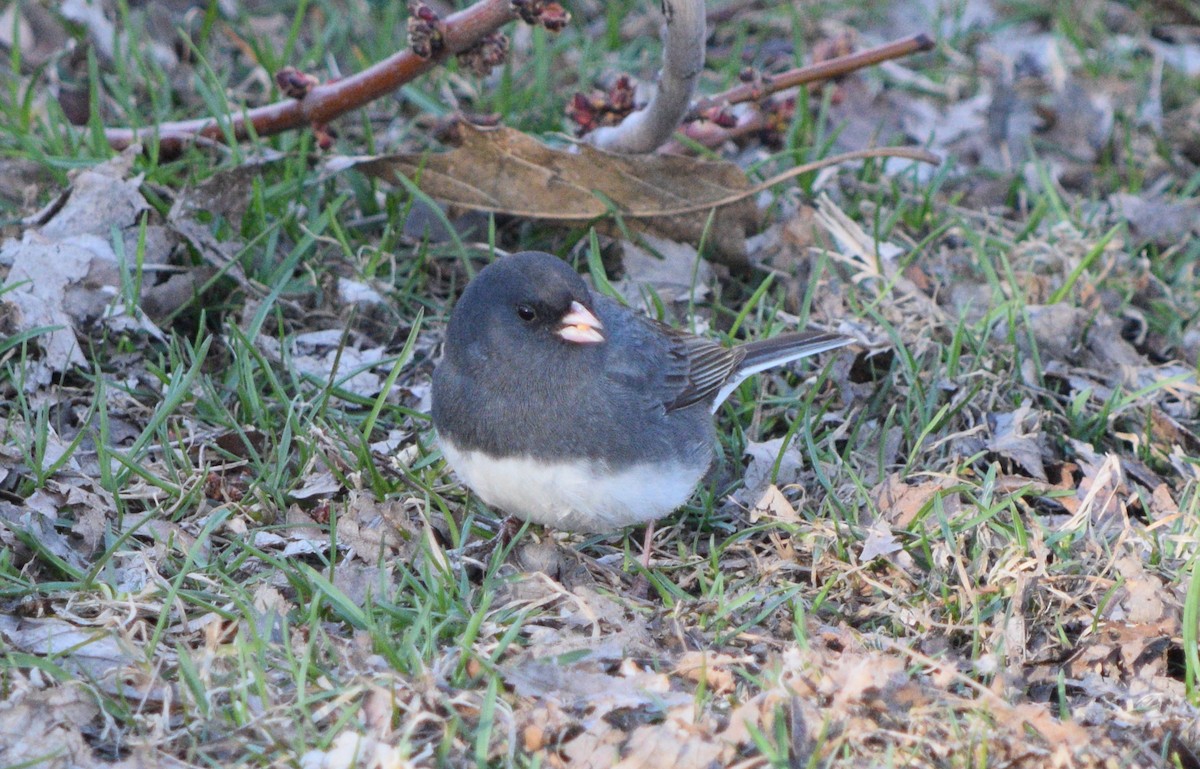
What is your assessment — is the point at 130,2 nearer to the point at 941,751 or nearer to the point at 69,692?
the point at 69,692

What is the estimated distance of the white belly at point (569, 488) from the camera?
9.46 feet

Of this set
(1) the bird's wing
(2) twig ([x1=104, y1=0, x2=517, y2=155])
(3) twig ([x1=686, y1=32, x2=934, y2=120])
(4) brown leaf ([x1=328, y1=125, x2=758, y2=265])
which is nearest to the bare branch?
(4) brown leaf ([x1=328, y1=125, x2=758, y2=265])

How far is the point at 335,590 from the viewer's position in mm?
2713

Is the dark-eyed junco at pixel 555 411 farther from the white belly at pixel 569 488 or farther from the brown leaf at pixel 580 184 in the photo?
the brown leaf at pixel 580 184

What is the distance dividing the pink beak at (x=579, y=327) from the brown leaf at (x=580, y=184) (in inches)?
43.1

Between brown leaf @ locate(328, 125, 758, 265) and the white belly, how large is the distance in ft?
4.26

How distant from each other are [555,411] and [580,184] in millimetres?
1373

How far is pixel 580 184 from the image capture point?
411 centimetres

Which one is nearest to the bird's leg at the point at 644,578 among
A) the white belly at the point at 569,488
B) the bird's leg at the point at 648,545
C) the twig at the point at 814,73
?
the bird's leg at the point at 648,545

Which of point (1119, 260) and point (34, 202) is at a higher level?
point (34, 202)

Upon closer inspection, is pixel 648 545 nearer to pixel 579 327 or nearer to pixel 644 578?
pixel 644 578

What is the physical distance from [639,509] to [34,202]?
2.29 meters

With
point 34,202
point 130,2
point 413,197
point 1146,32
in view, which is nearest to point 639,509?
point 413,197

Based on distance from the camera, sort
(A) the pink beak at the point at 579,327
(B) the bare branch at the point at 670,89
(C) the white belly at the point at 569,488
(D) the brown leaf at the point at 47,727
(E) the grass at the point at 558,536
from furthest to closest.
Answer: (B) the bare branch at the point at 670,89
(A) the pink beak at the point at 579,327
(C) the white belly at the point at 569,488
(E) the grass at the point at 558,536
(D) the brown leaf at the point at 47,727
